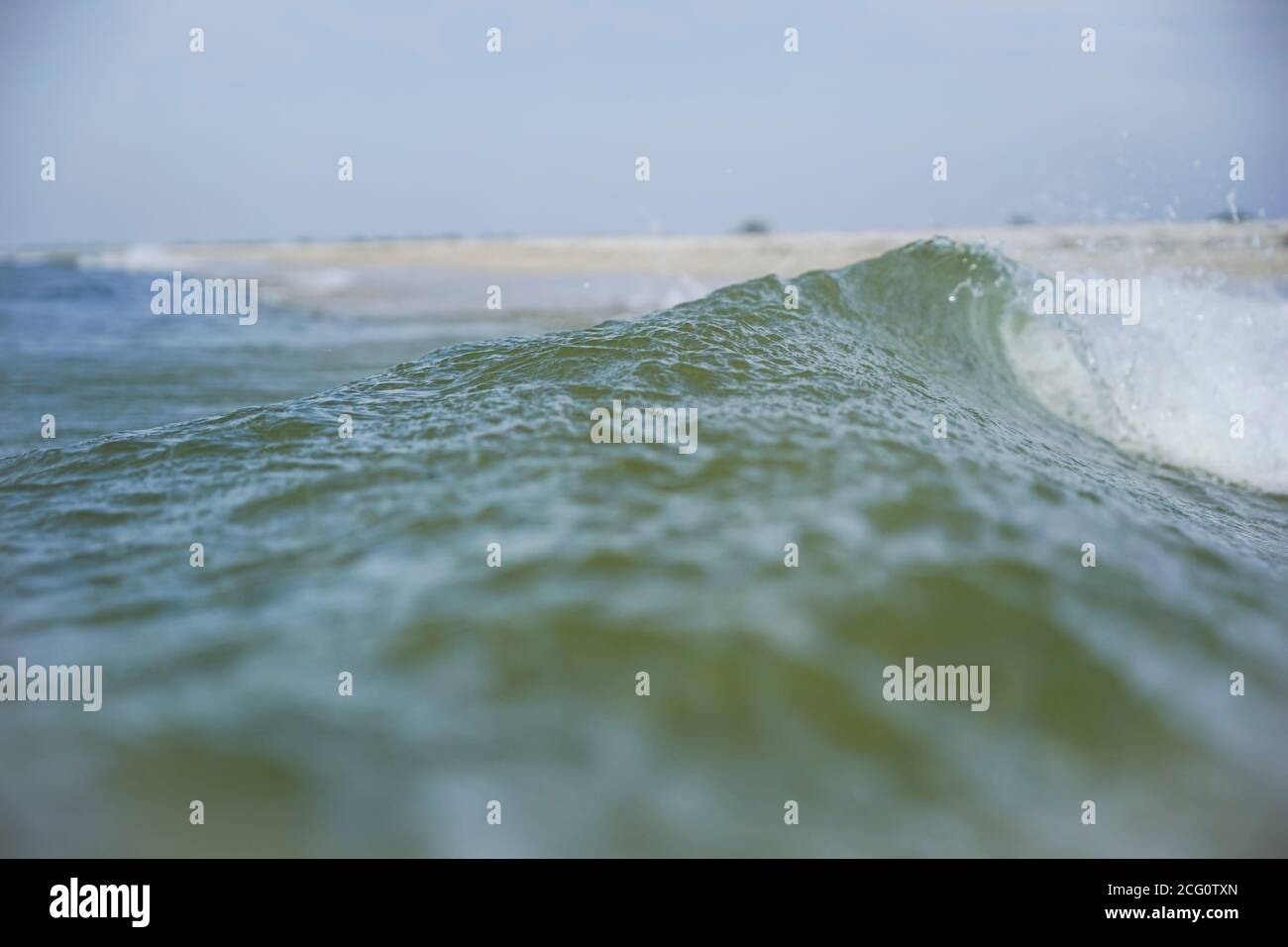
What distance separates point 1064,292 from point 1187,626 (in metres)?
8.09

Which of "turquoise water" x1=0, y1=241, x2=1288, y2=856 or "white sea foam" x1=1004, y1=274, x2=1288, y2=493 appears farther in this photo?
"white sea foam" x1=1004, y1=274, x2=1288, y2=493

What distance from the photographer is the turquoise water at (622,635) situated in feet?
9.21

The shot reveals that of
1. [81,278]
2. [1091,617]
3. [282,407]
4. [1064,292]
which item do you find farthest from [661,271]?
[1091,617]

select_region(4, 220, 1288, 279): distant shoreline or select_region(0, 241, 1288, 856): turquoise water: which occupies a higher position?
select_region(4, 220, 1288, 279): distant shoreline

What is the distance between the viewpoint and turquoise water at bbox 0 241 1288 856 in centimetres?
281

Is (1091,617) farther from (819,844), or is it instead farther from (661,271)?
(661,271)

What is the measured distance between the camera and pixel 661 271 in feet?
136

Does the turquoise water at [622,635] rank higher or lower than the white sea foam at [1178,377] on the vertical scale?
lower

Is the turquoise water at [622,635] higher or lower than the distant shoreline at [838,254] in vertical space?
lower

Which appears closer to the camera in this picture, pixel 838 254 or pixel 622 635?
pixel 622 635

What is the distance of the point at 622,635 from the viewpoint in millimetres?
3385

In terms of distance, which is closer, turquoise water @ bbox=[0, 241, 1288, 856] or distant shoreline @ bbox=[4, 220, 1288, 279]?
turquoise water @ bbox=[0, 241, 1288, 856]

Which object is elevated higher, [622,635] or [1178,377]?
[1178,377]

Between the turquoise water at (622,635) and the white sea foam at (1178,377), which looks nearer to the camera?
the turquoise water at (622,635)
